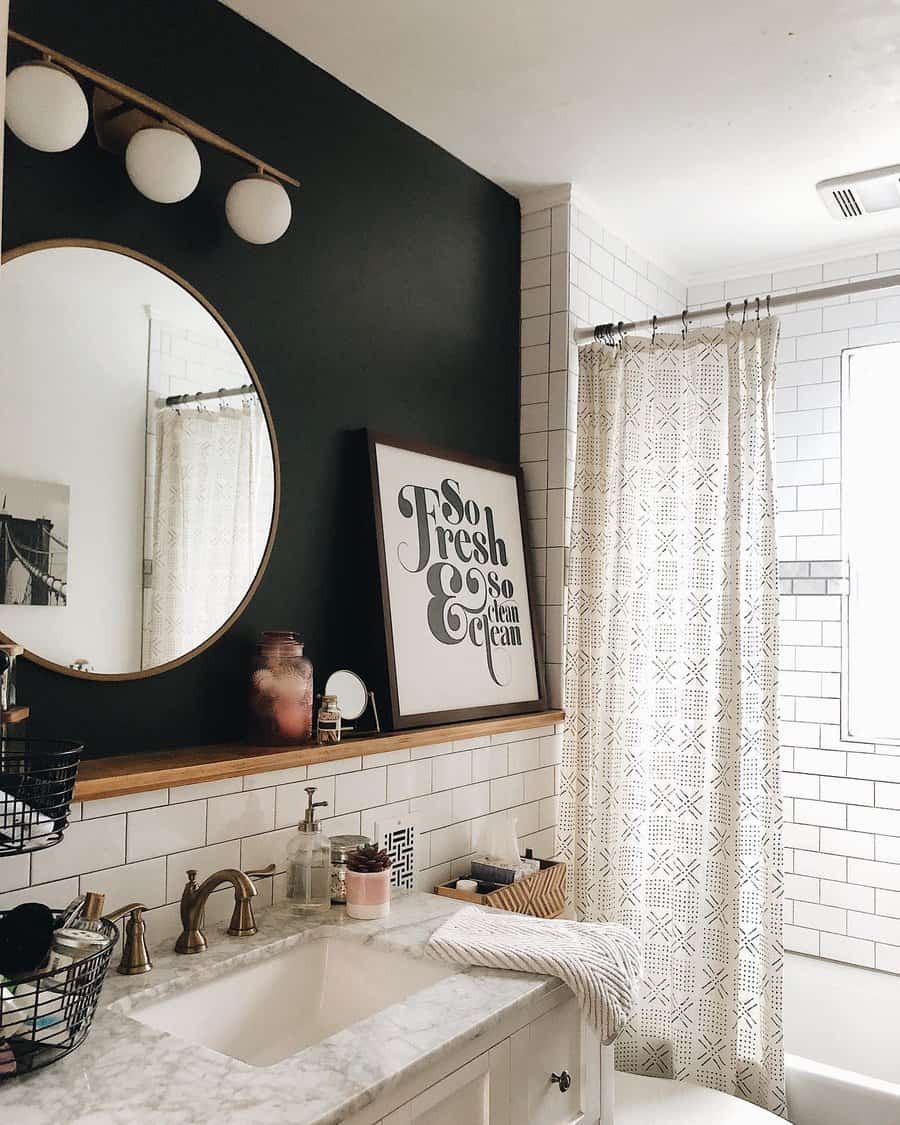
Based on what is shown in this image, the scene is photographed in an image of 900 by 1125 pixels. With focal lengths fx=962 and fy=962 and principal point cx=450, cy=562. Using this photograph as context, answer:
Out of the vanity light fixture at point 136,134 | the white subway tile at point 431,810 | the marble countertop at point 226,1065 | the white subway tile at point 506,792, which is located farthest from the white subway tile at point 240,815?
the vanity light fixture at point 136,134

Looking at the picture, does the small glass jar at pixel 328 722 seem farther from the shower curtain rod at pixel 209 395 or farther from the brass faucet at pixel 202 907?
the shower curtain rod at pixel 209 395

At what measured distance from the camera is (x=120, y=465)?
5.63ft

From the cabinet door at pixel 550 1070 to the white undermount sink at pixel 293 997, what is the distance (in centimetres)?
16

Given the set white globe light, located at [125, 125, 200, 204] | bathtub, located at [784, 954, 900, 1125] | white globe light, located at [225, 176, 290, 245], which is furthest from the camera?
bathtub, located at [784, 954, 900, 1125]

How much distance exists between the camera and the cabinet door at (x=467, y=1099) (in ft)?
4.10

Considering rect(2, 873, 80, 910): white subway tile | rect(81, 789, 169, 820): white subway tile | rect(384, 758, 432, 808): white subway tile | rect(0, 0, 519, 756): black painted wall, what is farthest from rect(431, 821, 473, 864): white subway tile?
rect(2, 873, 80, 910): white subway tile

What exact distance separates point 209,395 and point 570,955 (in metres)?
1.22

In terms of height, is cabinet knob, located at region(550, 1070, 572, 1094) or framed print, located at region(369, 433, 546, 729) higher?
framed print, located at region(369, 433, 546, 729)

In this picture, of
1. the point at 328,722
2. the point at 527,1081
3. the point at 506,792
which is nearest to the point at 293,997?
the point at 527,1081

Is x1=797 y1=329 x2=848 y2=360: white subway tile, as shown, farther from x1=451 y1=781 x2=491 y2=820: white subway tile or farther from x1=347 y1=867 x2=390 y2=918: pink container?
x1=347 y1=867 x2=390 y2=918: pink container

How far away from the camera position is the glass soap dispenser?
1.81m

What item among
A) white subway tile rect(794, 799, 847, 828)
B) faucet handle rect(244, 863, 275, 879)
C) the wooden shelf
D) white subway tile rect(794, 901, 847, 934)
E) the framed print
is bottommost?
white subway tile rect(794, 901, 847, 934)

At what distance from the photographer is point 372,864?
Answer: 5.85 ft

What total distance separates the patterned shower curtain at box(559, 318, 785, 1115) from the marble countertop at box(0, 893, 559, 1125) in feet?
3.69
